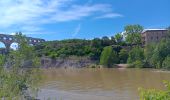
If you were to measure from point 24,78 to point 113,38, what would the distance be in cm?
11943

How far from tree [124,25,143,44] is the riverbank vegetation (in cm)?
10976

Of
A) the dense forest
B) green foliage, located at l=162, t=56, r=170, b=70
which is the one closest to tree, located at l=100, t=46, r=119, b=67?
the dense forest

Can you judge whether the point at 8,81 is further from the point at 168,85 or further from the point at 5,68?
the point at 168,85

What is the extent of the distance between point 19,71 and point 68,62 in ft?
353

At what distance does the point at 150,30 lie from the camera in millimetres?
130125

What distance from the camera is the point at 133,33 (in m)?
123

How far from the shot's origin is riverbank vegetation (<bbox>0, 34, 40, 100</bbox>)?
11234 mm

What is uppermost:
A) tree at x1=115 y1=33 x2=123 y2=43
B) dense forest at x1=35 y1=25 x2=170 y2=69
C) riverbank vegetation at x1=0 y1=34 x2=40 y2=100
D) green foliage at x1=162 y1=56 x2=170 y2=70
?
tree at x1=115 y1=33 x2=123 y2=43

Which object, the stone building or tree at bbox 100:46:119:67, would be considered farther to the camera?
the stone building

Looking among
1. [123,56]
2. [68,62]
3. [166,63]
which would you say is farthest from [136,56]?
[68,62]

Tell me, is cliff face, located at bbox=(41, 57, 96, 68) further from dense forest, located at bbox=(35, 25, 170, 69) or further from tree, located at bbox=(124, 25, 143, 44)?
tree, located at bbox=(124, 25, 143, 44)

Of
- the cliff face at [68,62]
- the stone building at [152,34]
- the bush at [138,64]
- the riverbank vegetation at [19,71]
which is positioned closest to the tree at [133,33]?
the stone building at [152,34]

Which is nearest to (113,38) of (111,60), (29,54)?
(111,60)

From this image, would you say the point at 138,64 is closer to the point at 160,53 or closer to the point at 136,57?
the point at 136,57
